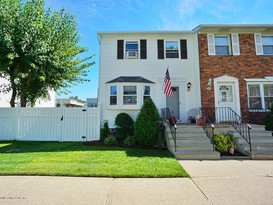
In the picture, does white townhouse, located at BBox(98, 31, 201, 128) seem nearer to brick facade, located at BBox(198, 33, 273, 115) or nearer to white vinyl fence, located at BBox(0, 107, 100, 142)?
brick facade, located at BBox(198, 33, 273, 115)

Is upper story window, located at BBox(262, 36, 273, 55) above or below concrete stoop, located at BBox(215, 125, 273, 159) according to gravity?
above

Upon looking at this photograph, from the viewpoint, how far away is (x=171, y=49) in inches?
460

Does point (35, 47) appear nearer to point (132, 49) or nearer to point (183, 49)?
point (132, 49)

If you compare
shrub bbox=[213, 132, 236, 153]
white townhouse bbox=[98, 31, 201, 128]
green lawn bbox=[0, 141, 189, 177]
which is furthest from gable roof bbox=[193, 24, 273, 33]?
A: green lawn bbox=[0, 141, 189, 177]

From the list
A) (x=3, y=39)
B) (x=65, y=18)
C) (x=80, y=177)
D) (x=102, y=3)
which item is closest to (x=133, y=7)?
(x=102, y=3)

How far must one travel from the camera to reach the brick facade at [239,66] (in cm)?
1104

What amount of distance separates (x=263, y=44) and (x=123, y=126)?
33.9 ft

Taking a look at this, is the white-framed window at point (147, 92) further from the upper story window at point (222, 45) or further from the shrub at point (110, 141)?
the upper story window at point (222, 45)

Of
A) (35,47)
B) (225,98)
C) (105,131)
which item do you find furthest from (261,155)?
(35,47)

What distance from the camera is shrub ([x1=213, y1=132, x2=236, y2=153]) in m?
7.64

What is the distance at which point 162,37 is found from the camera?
1168 cm

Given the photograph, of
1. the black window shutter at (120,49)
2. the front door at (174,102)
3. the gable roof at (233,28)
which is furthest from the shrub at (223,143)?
the black window shutter at (120,49)

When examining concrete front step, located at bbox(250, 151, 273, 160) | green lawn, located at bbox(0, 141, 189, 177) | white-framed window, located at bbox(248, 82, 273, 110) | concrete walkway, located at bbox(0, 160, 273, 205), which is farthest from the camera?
white-framed window, located at bbox(248, 82, 273, 110)

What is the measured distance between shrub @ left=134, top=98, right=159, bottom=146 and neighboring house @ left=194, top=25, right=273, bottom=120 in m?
4.06
